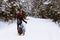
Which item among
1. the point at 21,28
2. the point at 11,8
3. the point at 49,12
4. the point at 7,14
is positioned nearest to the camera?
the point at 21,28

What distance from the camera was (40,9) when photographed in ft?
114

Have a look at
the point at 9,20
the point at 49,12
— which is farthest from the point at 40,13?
the point at 9,20

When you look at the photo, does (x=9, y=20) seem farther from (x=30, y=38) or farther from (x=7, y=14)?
(x=30, y=38)

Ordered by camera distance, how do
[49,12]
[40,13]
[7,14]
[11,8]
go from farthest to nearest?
[40,13], [49,12], [11,8], [7,14]

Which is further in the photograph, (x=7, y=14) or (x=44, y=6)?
(x=44, y=6)

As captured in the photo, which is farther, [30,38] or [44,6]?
[44,6]

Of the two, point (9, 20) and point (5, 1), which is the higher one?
point (5, 1)

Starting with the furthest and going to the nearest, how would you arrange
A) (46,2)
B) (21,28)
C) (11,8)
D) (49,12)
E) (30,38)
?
(46,2)
(49,12)
(11,8)
(21,28)
(30,38)

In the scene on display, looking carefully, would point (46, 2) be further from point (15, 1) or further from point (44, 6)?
point (15, 1)

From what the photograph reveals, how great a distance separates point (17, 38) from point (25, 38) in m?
0.49

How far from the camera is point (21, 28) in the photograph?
1413 centimetres

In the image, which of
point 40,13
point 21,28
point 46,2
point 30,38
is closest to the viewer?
point 30,38

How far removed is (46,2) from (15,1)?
10.4 meters

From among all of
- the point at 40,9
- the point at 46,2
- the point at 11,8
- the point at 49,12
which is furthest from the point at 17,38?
the point at 40,9
